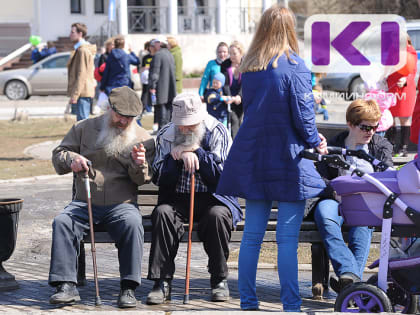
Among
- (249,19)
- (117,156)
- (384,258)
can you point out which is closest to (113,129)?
(117,156)

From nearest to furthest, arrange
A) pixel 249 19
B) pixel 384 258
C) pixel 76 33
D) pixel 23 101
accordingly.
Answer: pixel 384 258, pixel 76 33, pixel 23 101, pixel 249 19

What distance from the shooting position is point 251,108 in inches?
221

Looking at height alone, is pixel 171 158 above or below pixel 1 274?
above

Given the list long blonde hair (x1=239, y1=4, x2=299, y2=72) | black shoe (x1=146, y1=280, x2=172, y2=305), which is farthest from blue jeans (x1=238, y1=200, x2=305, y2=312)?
long blonde hair (x1=239, y1=4, x2=299, y2=72)

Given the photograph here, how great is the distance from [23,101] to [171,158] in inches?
850

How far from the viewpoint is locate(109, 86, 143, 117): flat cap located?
6.30 m

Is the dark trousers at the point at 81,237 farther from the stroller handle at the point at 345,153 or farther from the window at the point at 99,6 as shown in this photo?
the window at the point at 99,6

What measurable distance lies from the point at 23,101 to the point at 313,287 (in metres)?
22.1

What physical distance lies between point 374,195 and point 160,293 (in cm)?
168

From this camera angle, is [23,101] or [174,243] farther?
[23,101]

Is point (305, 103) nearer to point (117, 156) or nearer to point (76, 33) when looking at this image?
point (117, 156)

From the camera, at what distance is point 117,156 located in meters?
6.36

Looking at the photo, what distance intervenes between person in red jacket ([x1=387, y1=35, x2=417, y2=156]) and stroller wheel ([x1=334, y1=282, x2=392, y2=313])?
788 centimetres

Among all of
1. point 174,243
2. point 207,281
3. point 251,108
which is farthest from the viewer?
point 207,281
